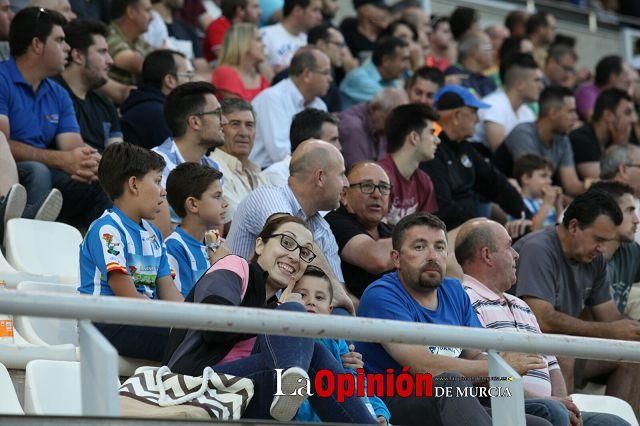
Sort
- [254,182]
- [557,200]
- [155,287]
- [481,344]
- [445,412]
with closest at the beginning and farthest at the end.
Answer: [481,344] → [445,412] → [155,287] → [254,182] → [557,200]

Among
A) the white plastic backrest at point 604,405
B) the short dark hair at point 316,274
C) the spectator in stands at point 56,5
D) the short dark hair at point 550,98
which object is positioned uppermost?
the spectator in stands at point 56,5

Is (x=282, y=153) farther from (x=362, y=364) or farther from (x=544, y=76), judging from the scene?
(x=544, y=76)

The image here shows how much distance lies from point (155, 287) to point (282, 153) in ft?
10.8

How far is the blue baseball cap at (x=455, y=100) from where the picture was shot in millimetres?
9820

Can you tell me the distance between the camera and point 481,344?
4.81 meters

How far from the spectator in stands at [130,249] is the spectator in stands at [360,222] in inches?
55.1

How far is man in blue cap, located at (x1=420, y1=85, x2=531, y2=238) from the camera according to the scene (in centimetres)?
948

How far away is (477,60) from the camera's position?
13.0 m

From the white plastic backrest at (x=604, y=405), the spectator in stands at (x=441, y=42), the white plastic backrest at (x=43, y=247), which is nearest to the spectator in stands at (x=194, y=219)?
the white plastic backrest at (x=43, y=247)

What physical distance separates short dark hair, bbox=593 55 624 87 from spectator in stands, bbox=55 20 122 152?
21.7 feet

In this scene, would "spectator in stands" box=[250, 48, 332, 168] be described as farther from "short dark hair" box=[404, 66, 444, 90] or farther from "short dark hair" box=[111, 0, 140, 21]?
"short dark hair" box=[111, 0, 140, 21]

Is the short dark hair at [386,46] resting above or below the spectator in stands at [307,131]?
above

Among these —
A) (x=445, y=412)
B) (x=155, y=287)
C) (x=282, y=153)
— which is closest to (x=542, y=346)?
(x=445, y=412)

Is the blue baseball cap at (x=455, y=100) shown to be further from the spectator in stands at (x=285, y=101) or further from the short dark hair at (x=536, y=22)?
the short dark hair at (x=536, y=22)
